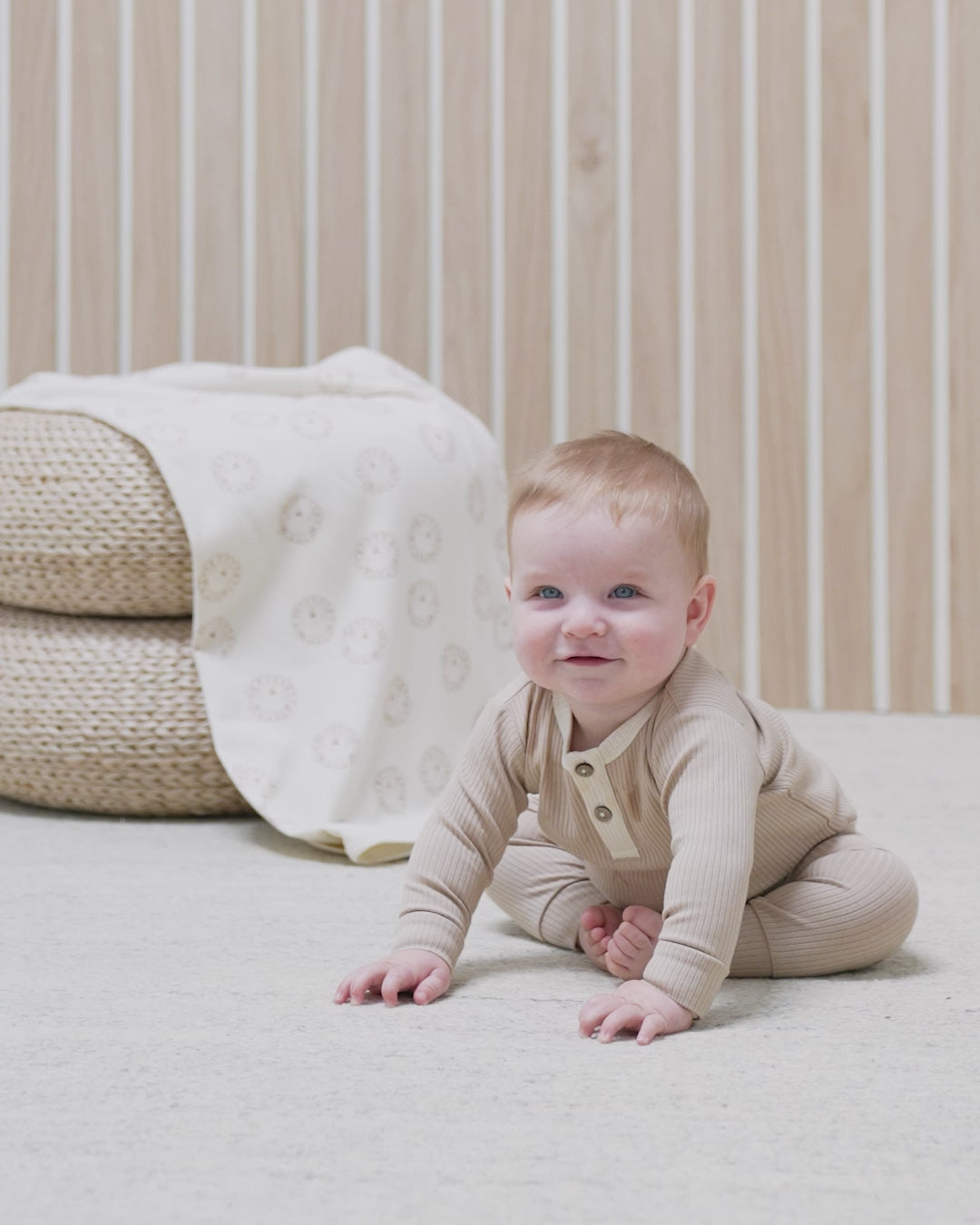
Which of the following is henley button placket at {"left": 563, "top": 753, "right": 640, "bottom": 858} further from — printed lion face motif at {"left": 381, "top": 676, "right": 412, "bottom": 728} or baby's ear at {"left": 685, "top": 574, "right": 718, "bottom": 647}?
printed lion face motif at {"left": 381, "top": 676, "right": 412, "bottom": 728}

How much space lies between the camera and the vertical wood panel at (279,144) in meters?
2.52

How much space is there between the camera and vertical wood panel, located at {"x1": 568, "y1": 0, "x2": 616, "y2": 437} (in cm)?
246

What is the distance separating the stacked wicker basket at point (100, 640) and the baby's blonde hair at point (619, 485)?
2.12ft

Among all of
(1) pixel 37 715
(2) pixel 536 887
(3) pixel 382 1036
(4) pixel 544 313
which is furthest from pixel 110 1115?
(4) pixel 544 313

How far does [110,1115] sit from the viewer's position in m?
0.72

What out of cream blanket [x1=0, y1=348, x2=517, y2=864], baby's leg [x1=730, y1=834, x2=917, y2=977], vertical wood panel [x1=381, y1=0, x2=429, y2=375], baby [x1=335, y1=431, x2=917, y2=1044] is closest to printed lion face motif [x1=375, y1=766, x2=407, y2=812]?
cream blanket [x1=0, y1=348, x2=517, y2=864]

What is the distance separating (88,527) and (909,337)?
150 centimetres

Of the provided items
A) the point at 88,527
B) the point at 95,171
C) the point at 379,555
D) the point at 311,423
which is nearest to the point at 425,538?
the point at 379,555

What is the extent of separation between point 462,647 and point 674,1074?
86 centimetres

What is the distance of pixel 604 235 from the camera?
2.48 meters

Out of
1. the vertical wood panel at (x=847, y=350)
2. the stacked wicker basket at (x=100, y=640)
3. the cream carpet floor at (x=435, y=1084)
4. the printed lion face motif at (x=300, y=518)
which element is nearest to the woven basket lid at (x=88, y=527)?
the stacked wicker basket at (x=100, y=640)

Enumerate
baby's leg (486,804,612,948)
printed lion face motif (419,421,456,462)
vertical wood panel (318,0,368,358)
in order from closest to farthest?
baby's leg (486,804,612,948), printed lion face motif (419,421,456,462), vertical wood panel (318,0,368,358)

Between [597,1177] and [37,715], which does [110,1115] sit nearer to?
[597,1177]

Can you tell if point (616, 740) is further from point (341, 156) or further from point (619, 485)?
point (341, 156)
